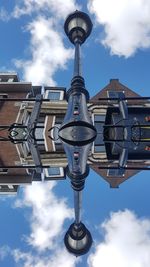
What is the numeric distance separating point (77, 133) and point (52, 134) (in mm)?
1991

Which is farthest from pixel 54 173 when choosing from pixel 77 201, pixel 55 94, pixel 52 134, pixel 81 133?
pixel 81 133

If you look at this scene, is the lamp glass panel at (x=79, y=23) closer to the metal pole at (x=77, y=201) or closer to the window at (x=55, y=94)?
the metal pole at (x=77, y=201)

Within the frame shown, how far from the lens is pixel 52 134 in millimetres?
6730

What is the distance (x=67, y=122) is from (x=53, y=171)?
16.6 m

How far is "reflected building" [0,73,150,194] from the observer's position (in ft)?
18.4

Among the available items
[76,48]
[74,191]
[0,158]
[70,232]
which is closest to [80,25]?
Result: [76,48]

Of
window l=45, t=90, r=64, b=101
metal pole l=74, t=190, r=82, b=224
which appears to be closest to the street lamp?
metal pole l=74, t=190, r=82, b=224

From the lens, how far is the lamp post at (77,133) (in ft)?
15.9

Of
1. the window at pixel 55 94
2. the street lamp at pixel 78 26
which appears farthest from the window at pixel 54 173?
the street lamp at pixel 78 26

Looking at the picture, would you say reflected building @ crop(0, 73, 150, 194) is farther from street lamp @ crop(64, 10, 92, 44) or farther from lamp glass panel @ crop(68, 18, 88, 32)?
lamp glass panel @ crop(68, 18, 88, 32)

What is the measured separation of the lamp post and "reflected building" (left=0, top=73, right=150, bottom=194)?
1.85 ft

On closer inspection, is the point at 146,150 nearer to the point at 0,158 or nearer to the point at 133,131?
the point at 133,131

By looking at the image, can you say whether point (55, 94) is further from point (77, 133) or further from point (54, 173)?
point (77, 133)

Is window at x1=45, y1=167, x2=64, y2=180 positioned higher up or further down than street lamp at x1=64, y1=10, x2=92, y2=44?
higher up
